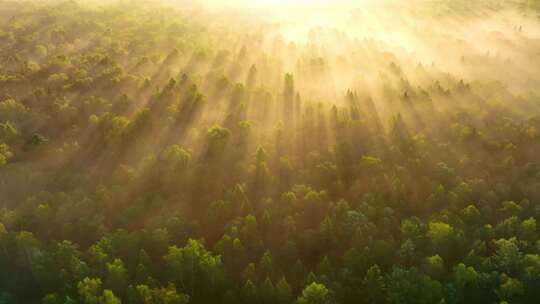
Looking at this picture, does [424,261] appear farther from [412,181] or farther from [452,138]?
[452,138]

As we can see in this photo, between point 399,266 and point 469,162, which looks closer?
point 399,266

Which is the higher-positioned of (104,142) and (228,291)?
(104,142)

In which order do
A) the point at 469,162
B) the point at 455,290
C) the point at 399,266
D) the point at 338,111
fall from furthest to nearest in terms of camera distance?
the point at 338,111 → the point at 469,162 → the point at 399,266 → the point at 455,290

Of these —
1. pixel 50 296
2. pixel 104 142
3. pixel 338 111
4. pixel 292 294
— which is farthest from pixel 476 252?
pixel 104 142

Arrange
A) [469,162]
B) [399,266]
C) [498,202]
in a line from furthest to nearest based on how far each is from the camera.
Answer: [469,162] < [498,202] < [399,266]

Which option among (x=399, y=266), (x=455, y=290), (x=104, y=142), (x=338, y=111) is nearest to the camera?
(x=455, y=290)

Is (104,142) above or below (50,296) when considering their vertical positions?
above

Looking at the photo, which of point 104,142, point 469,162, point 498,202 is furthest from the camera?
point 104,142

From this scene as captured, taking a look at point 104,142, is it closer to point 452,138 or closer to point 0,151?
point 0,151

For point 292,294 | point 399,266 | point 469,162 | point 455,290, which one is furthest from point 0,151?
point 469,162
